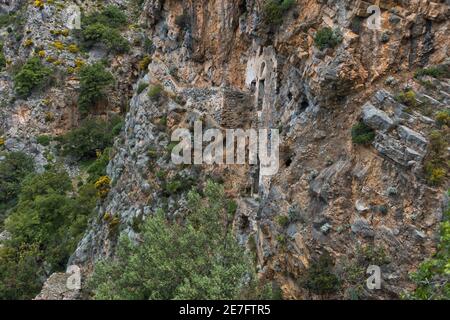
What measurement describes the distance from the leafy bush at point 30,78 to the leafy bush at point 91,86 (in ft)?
11.9

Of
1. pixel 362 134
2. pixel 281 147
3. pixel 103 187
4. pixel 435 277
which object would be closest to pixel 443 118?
pixel 362 134

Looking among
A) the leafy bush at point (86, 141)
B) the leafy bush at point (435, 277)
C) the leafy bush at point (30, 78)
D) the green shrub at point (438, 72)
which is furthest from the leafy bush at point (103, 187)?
the leafy bush at point (435, 277)

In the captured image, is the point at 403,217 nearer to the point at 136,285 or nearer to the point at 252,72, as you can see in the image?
the point at 136,285

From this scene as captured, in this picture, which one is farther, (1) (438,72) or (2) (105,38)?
(2) (105,38)

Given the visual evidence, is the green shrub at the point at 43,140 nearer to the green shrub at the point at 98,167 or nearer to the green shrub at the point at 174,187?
the green shrub at the point at 98,167

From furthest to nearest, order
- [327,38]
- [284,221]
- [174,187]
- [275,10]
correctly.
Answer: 1. [174,187]
2. [275,10]
3. [327,38]
4. [284,221]

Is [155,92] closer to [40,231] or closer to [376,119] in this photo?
[40,231]

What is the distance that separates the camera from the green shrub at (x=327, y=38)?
54.6 feet

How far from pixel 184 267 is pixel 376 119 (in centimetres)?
772

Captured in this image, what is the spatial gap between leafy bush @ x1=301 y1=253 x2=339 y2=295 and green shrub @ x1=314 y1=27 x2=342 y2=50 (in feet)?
25.5

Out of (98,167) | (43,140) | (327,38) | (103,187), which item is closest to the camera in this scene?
(327,38)

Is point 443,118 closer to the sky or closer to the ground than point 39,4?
closer to the ground

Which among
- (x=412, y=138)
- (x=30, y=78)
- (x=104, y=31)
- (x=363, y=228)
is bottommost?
(x=363, y=228)

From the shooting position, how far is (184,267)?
14414mm
